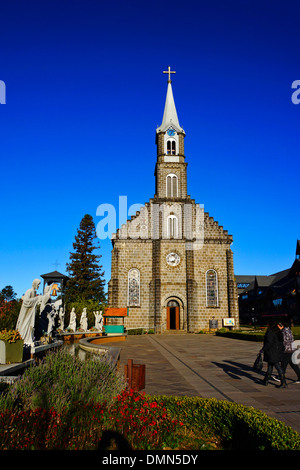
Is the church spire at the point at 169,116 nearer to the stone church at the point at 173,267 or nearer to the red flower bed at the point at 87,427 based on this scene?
the stone church at the point at 173,267

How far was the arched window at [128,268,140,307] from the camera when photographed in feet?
116

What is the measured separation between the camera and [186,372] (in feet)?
35.1

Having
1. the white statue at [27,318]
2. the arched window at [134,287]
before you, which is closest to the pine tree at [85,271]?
the arched window at [134,287]

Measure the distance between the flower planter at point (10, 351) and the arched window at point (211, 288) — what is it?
29254 mm

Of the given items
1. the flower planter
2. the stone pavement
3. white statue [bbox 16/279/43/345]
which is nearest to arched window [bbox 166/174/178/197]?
the stone pavement

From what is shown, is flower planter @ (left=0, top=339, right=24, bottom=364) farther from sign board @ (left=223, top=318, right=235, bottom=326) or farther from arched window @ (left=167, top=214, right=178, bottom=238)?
arched window @ (left=167, top=214, right=178, bottom=238)

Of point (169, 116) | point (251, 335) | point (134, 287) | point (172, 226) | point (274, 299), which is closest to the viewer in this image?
point (251, 335)

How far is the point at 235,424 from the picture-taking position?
4836 mm

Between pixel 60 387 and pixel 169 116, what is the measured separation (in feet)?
139

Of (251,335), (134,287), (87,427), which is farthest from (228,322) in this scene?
(87,427)

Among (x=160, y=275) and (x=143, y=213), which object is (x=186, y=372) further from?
(x=143, y=213)

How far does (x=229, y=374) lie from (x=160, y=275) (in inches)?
1002

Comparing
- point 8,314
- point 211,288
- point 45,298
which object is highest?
point 211,288

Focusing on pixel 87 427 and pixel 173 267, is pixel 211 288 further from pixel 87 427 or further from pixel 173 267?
pixel 87 427
